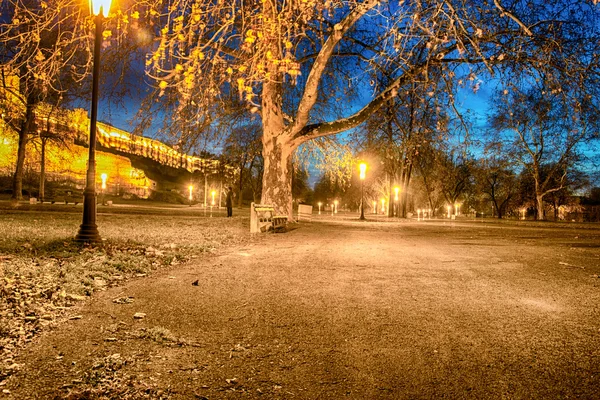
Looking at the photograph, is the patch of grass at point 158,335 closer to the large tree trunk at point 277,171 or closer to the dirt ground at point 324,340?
the dirt ground at point 324,340

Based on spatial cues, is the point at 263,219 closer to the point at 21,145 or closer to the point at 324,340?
the point at 324,340

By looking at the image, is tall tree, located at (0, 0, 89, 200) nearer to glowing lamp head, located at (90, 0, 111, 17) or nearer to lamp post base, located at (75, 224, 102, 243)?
glowing lamp head, located at (90, 0, 111, 17)

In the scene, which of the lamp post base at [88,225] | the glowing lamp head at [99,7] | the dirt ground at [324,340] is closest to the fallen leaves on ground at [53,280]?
the dirt ground at [324,340]

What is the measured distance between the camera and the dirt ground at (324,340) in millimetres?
2504

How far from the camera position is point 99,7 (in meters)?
8.06

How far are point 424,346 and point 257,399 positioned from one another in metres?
1.61

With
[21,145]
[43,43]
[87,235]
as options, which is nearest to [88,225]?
[87,235]

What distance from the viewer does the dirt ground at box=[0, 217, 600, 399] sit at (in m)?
2.50

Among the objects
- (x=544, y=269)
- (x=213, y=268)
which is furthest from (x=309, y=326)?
(x=544, y=269)

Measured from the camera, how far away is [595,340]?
3.39 m

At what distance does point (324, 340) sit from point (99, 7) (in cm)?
851

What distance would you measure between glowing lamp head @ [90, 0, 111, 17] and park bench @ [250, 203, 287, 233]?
7581mm

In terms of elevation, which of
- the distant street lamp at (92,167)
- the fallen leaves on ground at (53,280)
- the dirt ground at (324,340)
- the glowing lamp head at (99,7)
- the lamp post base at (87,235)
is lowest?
the dirt ground at (324,340)

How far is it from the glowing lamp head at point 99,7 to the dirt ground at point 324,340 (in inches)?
236
